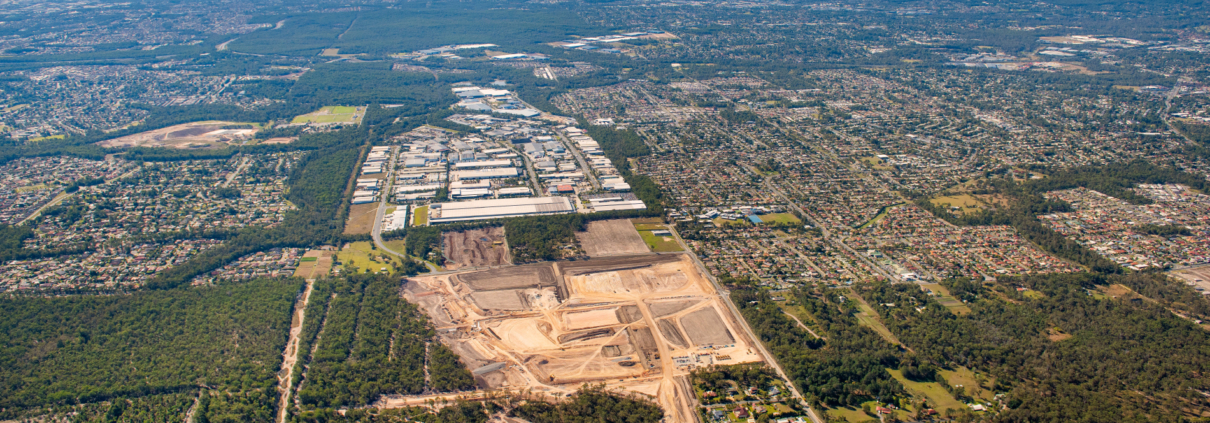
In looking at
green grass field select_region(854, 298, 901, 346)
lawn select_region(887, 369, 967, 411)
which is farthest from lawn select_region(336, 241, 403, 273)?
lawn select_region(887, 369, 967, 411)

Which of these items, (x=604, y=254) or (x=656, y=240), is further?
(x=656, y=240)

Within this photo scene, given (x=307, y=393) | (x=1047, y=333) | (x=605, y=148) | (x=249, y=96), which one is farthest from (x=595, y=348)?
(x=249, y=96)

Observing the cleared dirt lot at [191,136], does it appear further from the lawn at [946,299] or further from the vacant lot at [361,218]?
the lawn at [946,299]

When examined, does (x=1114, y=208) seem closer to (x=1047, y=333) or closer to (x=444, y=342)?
(x=1047, y=333)

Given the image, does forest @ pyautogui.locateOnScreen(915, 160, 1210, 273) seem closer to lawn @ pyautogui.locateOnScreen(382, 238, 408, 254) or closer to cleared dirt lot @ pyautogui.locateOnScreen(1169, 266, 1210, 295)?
cleared dirt lot @ pyautogui.locateOnScreen(1169, 266, 1210, 295)

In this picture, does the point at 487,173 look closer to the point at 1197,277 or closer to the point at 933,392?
the point at 933,392

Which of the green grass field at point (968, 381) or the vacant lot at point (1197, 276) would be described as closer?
the green grass field at point (968, 381)

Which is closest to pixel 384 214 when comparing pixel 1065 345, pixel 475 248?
pixel 475 248

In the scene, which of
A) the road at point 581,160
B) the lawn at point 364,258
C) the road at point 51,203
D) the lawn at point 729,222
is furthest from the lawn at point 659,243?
the road at point 51,203
